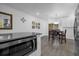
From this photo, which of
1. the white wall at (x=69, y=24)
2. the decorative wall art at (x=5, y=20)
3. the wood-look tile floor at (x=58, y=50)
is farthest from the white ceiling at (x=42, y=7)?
the white wall at (x=69, y=24)

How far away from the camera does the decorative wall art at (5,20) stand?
3104 mm

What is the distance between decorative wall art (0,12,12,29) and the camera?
3.10m

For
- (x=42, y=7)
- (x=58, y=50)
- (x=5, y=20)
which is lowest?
(x=58, y=50)

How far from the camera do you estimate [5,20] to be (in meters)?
3.29

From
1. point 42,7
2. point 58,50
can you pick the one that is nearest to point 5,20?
point 42,7

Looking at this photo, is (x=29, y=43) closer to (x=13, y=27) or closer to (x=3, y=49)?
(x=3, y=49)

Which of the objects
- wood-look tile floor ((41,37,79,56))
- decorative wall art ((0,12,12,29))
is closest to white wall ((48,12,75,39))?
wood-look tile floor ((41,37,79,56))

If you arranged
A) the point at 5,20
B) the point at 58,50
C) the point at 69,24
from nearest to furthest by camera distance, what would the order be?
the point at 5,20 < the point at 58,50 < the point at 69,24

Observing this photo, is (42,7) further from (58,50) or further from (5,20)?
(58,50)

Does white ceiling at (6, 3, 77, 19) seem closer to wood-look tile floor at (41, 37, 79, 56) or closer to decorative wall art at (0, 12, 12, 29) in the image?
decorative wall art at (0, 12, 12, 29)

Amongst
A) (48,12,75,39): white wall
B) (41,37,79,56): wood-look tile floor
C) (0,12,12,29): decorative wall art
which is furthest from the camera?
(48,12,75,39): white wall

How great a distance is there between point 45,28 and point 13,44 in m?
8.86

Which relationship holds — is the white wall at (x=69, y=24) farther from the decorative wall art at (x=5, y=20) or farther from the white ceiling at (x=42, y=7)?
the decorative wall art at (x=5, y=20)

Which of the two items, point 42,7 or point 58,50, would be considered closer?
point 58,50
